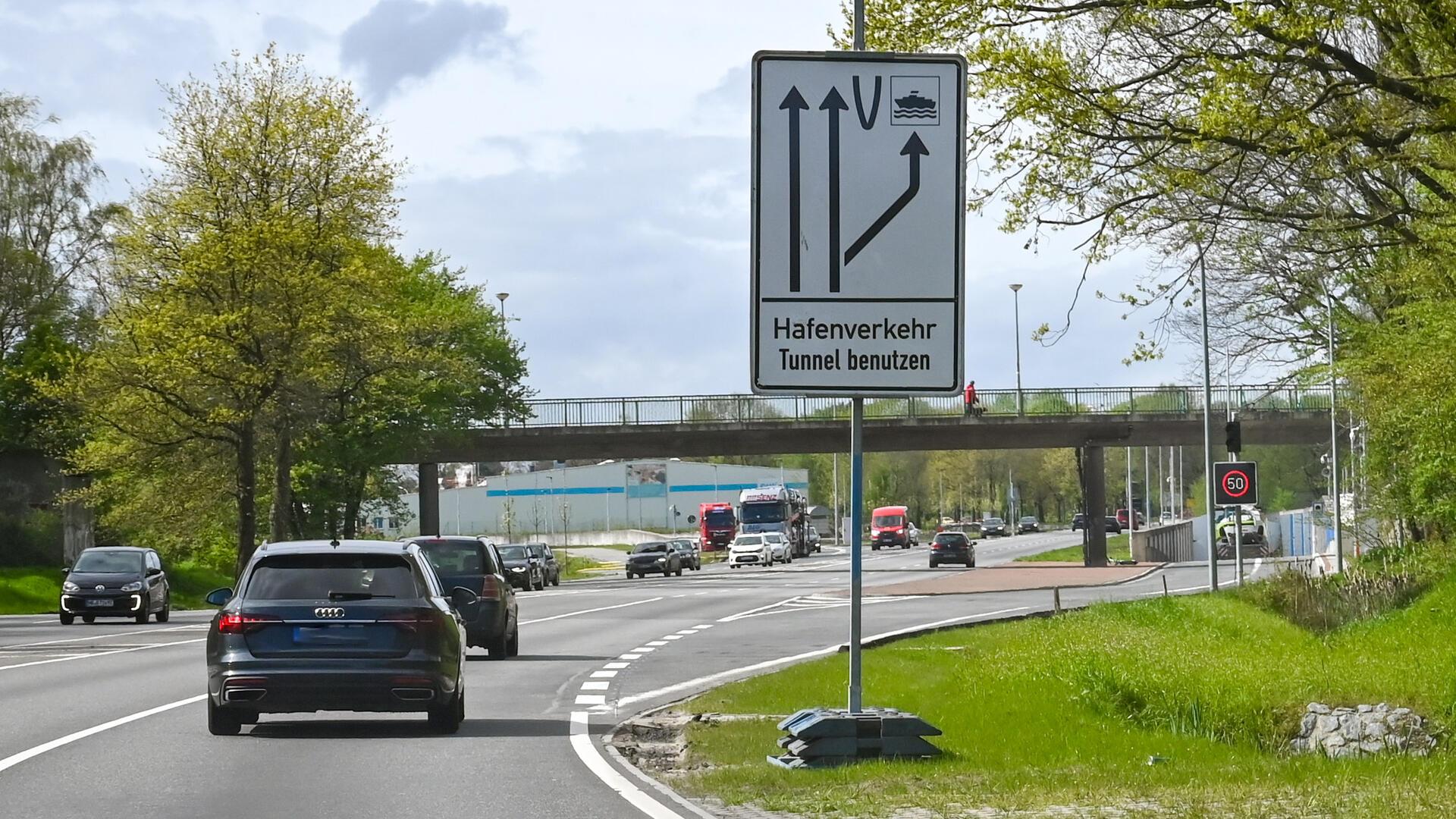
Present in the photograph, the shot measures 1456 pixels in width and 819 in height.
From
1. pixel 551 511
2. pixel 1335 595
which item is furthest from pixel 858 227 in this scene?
pixel 551 511

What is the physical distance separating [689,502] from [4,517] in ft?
346

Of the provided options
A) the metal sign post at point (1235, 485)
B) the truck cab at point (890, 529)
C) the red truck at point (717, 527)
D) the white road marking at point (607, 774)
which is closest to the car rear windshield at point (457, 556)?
the white road marking at point (607, 774)

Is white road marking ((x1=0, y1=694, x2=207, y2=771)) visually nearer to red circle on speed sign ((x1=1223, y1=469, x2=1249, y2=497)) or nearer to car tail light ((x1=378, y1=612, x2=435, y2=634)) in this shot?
car tail light ((x1=378, y1=612, x2=435, y2=634))

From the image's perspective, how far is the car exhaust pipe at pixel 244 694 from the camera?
1430 cm

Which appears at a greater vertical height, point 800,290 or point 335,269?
point 335,269

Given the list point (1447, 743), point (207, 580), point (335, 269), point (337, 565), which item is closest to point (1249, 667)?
point (1447, 743)

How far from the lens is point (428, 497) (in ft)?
241

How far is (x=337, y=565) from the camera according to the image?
14.9 metres

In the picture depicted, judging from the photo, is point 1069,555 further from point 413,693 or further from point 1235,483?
point 413,693

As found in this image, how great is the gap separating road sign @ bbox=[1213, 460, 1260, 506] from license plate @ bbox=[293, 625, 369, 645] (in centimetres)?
2672

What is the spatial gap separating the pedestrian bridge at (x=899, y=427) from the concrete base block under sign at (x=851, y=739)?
55351mm

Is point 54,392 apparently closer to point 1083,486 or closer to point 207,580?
point 207,580

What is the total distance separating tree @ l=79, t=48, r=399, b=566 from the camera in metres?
49.9

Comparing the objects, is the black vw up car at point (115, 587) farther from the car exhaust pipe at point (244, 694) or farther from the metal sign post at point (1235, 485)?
the car exhaust pipe at point (244, 694)
